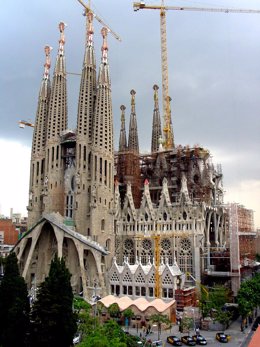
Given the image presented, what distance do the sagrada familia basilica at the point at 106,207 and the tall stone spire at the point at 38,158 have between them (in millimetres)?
161

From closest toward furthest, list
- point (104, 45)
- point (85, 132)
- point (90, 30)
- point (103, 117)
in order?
point (103, 117) < point (85, 132) < point (104, 45) < point (90, 30)

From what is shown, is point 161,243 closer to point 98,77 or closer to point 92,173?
point 92,173

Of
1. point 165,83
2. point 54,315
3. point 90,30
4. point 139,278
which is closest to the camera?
point 54,315

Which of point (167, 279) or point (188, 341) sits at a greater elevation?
point (167, 279)

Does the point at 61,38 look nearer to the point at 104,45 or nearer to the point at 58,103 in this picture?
the point at 104,45

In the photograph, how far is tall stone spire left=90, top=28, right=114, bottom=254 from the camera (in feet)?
188

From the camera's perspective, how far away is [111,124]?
6134 centimetres

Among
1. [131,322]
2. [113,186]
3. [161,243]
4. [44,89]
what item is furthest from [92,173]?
[131,322]

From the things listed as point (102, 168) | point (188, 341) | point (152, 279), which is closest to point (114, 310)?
point (188, 341)

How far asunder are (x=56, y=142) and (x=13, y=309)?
36.3m

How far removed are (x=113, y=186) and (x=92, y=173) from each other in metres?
4.82

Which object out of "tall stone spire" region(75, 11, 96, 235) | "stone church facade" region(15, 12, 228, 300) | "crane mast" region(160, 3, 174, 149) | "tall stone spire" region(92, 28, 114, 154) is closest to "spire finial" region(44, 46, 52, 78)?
"stone church facade" region(15, 12, 228, 300)

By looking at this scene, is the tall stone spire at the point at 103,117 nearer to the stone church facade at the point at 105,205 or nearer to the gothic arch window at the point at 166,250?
the stone church facade at the point at 105,205

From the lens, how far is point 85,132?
198 feet
